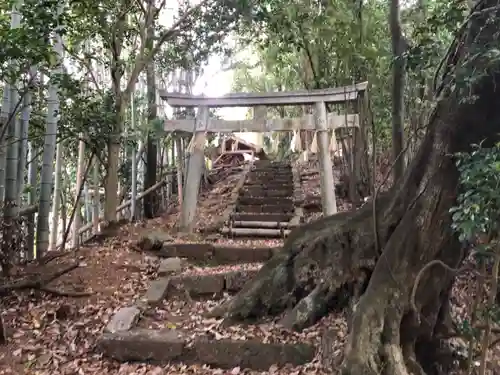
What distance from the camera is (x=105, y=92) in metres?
8.41

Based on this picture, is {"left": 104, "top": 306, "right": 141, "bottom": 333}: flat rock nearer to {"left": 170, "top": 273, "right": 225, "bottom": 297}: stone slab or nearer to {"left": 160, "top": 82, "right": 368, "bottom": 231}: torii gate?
{"left": 170, "top": 273, "right": 225, "bottom": 297}: stone slab

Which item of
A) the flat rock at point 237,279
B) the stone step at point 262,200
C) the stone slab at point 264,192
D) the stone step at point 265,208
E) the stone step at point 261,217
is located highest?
the stone slab at point 264,192

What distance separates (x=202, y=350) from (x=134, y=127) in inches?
256

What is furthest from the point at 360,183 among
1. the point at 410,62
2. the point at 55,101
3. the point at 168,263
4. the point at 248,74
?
the point at 248,74

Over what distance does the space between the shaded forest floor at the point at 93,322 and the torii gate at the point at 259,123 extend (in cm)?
199

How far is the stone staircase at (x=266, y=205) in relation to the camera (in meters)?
8.51

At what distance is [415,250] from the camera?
11.6ft

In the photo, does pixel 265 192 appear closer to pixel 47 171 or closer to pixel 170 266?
pixel 170 266

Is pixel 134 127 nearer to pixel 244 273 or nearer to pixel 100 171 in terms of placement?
pixel 100 171

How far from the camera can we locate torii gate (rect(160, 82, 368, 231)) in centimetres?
812

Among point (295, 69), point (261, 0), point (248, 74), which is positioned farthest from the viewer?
point (248, 74)

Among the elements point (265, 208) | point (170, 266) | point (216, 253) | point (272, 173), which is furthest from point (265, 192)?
point (170, 266)

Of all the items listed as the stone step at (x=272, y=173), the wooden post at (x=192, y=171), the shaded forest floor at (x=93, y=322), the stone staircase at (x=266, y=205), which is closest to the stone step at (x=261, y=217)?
the stone staircase at (x=266, y=205)

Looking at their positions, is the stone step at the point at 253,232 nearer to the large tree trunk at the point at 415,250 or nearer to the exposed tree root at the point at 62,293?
the exposed tree root at the point at 62,293
